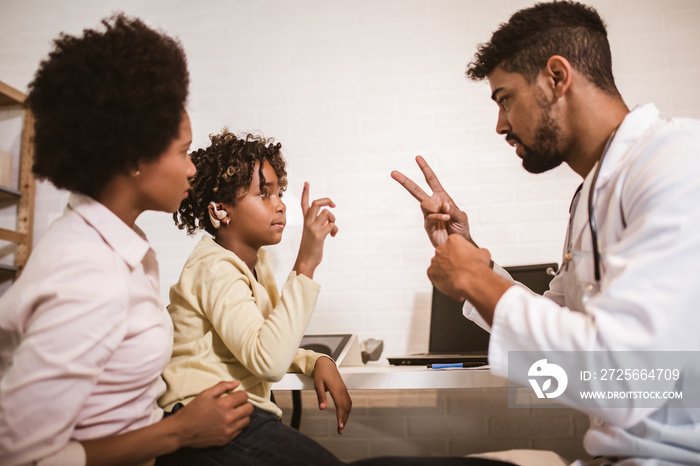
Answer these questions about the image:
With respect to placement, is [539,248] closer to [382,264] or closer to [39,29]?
[382,264]

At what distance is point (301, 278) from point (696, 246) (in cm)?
81

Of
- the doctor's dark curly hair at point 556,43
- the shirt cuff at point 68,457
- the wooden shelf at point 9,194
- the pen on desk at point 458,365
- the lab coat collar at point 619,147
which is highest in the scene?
the doctor's dark curly hair at point 556,43

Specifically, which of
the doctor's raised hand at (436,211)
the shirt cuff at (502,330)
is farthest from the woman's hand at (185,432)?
the doctor's raised hand at (436,211)

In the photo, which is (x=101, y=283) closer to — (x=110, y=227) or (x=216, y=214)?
(x=110, y=227)

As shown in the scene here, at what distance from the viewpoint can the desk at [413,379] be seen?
4.88ft

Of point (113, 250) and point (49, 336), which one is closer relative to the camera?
point (49, 336)

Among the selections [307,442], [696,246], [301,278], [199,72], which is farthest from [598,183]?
[199,72]

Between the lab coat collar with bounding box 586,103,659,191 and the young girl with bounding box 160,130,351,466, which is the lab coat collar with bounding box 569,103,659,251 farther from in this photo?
the young girl with bounding box 160,130,351,466

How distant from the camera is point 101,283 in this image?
0.93m

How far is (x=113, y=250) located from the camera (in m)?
1.04

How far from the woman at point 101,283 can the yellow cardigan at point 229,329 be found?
9 cm

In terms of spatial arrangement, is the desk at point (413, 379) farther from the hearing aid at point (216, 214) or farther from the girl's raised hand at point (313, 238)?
the hearing aid at point (216, 214)

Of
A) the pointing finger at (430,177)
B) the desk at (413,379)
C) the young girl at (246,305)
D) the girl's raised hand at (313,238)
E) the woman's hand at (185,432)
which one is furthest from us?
the pointing finger at (430,177)

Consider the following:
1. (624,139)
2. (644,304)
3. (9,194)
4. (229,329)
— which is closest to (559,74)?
(624,139)
